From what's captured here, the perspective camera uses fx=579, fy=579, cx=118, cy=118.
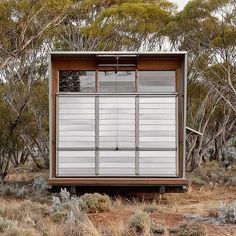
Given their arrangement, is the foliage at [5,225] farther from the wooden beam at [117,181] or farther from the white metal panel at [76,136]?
the white metal panel at [76,136]

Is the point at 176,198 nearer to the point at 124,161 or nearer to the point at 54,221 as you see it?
the point at 124,161

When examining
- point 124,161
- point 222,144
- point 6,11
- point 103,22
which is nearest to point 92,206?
point 124,161

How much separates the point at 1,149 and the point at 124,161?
716 centimetres

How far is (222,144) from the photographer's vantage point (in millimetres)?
33500

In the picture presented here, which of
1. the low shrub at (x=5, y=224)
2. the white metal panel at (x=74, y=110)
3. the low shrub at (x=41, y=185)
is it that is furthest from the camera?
the low shrub at (x=41, y=185)

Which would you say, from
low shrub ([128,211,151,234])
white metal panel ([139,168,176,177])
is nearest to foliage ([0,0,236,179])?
white metal panel ([139,168,176,177])

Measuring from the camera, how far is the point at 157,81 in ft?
48.8

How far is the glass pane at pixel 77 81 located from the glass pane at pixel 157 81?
49.5 inches

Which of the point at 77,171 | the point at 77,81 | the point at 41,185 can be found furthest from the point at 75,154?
the point at 41,185

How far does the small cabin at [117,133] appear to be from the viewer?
47.4ft

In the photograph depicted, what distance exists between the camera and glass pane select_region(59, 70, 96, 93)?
14.7 metres

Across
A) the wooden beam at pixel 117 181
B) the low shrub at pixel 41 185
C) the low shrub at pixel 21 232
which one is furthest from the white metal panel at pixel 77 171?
the low shrub at pixel 21 232

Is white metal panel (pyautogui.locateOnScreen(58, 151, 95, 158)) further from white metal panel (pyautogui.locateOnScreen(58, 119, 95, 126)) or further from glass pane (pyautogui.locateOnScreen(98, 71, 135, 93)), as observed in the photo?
glass pane (pyautogui.locateOnScreen(98, 71, 135, 93))

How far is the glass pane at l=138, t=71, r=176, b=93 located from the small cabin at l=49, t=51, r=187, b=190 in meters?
0.03
